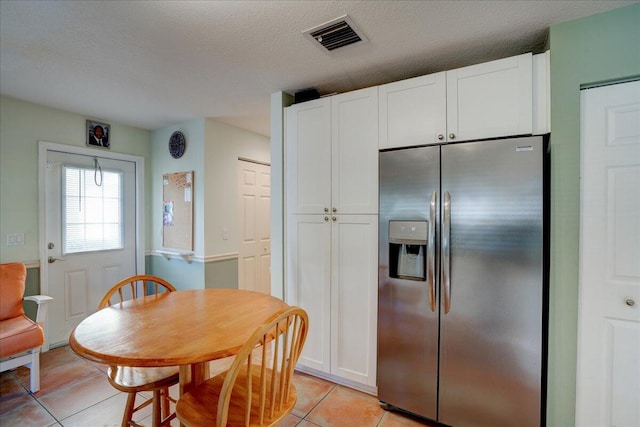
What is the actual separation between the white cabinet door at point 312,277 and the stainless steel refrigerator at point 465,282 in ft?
1.60

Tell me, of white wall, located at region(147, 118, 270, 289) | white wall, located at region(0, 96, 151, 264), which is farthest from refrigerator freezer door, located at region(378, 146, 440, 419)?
white wall, located at region(0, 96, 151, 264)

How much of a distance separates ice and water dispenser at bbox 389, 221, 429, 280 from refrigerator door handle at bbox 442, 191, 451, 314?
112 millimetres

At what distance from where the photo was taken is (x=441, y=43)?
1.88m

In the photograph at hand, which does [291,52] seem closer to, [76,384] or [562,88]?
[562,88]

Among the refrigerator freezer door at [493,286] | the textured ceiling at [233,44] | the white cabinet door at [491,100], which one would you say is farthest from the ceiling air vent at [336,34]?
the refrigerator freezer door at [493,286]

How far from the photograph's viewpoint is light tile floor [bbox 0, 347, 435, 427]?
1.95 m

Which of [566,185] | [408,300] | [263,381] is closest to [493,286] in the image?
[408,300]

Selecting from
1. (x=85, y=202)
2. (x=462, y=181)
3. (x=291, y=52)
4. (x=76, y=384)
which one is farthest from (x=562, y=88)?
(x=85, y=202)

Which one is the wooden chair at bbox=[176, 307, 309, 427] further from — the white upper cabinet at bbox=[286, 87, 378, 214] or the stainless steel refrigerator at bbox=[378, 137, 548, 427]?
the white upper cabinet at bbox=[286, 87, 378, 214]

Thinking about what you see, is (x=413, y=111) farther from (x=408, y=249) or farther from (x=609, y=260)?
(x=609, y=260)

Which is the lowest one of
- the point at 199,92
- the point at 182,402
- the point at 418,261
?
the point at 182,402

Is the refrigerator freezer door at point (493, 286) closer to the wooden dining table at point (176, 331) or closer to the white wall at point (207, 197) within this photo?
the wooden dining table at point (176, 331)

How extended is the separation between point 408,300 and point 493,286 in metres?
0.50

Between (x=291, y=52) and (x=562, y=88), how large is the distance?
160 cm
